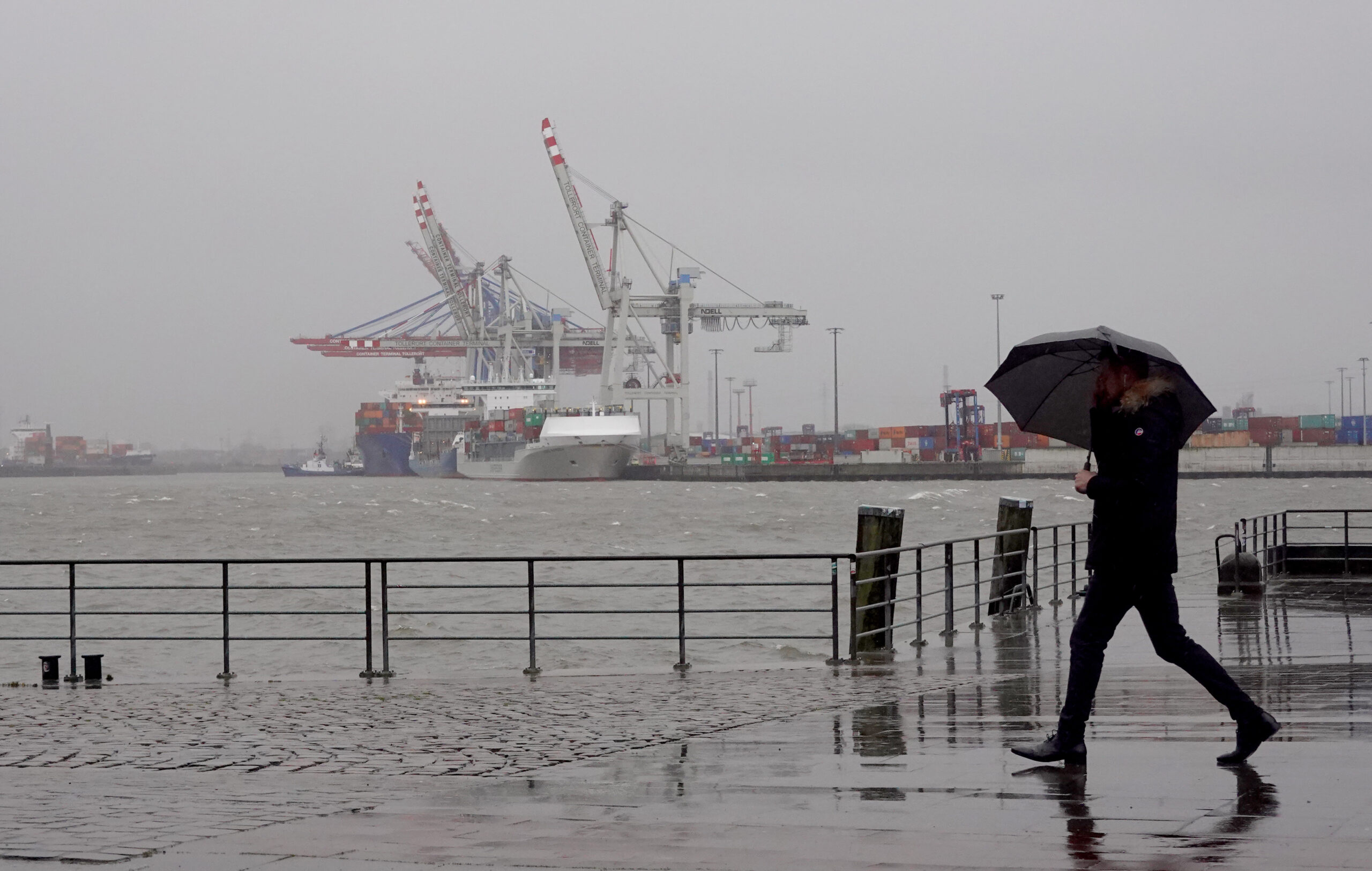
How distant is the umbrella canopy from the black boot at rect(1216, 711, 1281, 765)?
100 centimetres

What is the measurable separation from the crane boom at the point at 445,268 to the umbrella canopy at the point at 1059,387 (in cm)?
11365

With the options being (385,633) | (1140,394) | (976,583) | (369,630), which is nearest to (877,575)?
(976,583)

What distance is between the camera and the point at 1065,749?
5184 mm

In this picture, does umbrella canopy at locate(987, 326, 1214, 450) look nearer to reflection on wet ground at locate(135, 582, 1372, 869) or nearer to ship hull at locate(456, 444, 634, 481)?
reflection on wet ground at locate(135, 582, 1372, 869)

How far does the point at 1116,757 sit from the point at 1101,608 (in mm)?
613

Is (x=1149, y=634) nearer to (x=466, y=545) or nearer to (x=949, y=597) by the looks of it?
(x=949, y=597)

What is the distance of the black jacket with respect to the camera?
4949mm

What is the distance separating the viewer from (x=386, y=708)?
26.1 feet

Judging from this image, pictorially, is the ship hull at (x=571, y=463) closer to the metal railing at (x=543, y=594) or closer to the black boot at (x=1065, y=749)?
the metal railing at (x=543, y=594)

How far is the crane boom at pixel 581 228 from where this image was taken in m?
91.1

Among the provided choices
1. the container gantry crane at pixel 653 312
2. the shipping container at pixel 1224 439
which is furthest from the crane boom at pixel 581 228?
the shipping container at pixel 1224 439

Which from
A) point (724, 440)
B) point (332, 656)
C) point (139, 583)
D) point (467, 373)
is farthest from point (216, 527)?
point (724, 440)

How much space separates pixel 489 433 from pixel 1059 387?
9924cm

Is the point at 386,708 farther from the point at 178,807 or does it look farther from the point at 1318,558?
the point at 1318,558
